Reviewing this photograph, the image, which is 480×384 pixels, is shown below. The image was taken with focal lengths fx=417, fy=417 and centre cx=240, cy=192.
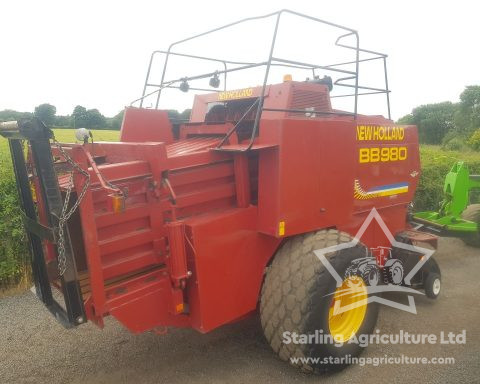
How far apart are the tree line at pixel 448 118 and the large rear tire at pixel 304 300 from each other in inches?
1239

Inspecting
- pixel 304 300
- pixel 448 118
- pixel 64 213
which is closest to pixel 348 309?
pixel 304 300

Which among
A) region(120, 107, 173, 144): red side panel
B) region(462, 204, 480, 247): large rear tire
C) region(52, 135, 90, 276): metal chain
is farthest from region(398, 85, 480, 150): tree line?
region(52, 135, 90, 276): metal chain

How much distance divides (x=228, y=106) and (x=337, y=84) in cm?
115

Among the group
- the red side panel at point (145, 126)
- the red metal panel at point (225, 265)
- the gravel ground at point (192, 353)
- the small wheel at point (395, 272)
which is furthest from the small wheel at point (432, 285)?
the red side panel at point (145, 126)

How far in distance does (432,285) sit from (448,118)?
3779cm

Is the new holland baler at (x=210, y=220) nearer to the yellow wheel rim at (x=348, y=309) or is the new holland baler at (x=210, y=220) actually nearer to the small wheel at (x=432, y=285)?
the yellow wheel rim at (x=348, y=309)

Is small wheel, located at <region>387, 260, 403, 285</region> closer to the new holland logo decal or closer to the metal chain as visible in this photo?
the new holland logo decal

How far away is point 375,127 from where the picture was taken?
4.10 meters

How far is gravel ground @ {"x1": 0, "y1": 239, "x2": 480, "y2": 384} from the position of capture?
3.40 m

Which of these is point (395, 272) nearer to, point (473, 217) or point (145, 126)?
point (473, 217)

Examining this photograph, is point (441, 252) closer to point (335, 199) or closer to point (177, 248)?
point (335, 199)

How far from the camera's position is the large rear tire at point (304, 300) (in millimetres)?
3143

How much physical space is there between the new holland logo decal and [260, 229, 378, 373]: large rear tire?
2.34 ft

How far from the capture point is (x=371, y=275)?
3721 mm
